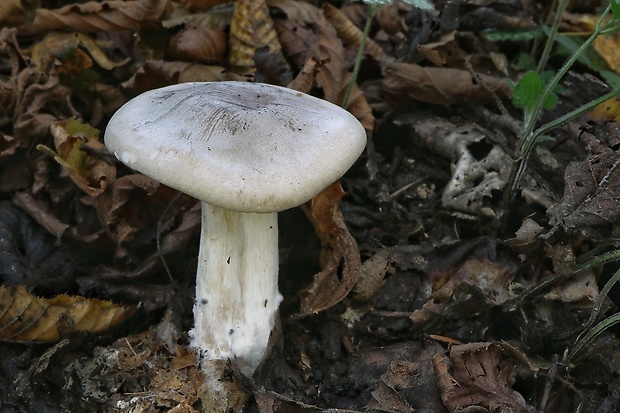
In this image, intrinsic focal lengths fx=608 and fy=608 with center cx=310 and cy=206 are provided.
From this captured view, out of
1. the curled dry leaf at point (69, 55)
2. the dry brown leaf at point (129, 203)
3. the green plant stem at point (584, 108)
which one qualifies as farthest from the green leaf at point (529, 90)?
the curled dry leaf at point (69, 55)

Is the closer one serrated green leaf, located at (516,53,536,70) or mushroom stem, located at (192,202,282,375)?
mushroom stem, located at (192,202,282,375)

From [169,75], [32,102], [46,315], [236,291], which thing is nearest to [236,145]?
[236,291]

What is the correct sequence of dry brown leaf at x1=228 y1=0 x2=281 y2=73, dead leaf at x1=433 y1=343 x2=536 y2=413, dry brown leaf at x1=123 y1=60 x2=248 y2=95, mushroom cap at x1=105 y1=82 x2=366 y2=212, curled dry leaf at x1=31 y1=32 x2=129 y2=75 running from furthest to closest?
1. dry brown leaf at x1=228 y1=0 x2=281 y2=73
2. curled dry leaf at x1=31 y1=32 x2=129 y2=75
3. dry brown leaf at x1=123 y1=60 x2=248 y2=95
4. dead leaf at x1=433 y1=343 x2=536 y2=413
5. mushroom cap at x1=105 y1=82 x2=366 y2=212

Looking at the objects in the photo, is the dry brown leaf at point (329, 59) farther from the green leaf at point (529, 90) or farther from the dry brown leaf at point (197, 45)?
the green leaf at point (529, 90)

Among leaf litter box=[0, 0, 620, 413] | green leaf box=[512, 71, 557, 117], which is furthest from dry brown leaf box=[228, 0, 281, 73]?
green leaf box=[512, 71, 557, 117]

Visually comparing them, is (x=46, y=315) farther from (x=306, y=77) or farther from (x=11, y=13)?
(x=11, y=13)

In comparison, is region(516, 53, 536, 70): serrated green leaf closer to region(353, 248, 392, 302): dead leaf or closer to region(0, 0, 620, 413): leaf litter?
region(0, 0, 620, 413): leaf litter
